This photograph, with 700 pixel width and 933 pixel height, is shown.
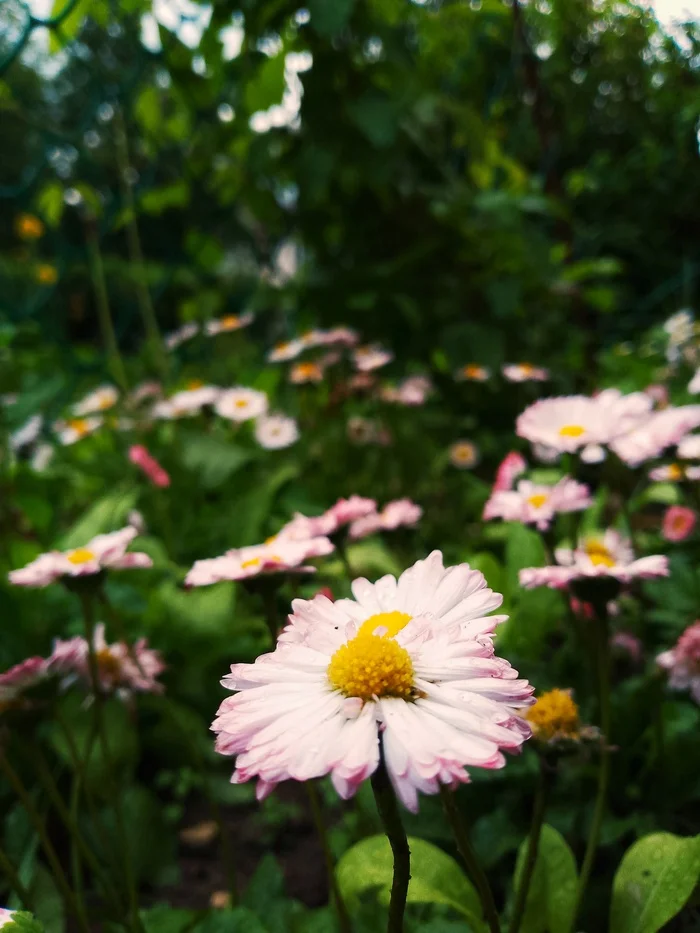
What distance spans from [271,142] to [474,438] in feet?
2.96

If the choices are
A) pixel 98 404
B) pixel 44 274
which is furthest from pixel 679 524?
pixel 44 274

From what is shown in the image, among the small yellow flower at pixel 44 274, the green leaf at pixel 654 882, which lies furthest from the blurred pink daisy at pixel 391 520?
the small yellow flower at pixel 44 274

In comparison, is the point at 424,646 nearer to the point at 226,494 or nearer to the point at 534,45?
the point at 226,494

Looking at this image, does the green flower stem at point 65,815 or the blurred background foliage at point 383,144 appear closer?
the green flower stem at point 65,815

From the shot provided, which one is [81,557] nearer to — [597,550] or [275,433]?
[597,550]

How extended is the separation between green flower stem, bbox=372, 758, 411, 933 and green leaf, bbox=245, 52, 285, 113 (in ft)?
5.22

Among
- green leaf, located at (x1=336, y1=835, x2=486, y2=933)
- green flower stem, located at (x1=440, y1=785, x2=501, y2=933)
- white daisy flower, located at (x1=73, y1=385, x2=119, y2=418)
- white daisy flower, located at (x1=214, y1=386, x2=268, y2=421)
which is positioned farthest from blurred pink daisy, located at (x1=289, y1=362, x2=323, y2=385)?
green flower stem, located at (x1=440, y1=785, x2=501, y2=933)

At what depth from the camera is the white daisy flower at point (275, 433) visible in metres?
1.71

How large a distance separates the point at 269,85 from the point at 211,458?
816 mm

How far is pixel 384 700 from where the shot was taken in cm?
40

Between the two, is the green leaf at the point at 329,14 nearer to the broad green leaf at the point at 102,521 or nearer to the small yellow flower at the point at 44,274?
the broad green leaf at the point at 102,521

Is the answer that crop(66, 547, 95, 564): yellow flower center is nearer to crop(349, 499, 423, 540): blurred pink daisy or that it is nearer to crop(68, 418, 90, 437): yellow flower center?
crop(349, 499, 423, 540): blurred pink daisy

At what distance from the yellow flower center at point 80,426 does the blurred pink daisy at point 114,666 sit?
3.65ft

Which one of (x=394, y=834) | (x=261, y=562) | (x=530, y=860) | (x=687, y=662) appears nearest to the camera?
(x=394, y=834)
